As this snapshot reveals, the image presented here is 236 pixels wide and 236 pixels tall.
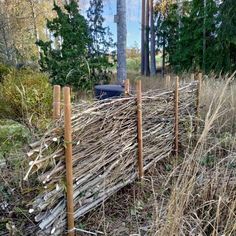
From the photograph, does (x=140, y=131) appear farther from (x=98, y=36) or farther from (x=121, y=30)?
(x=98, y=36)

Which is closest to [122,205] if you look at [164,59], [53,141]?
[53,141]

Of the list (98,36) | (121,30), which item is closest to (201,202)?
(121,30)

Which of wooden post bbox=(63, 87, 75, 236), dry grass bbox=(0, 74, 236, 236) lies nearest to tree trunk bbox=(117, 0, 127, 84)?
dry grass bbox=(0, 74, 236, 236)

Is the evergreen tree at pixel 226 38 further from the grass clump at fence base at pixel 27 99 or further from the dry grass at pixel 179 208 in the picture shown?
the dry grass at pixel 179 208

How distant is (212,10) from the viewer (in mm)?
9648

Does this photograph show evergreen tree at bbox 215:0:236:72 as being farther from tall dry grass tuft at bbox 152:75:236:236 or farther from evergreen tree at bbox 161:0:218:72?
tall dry grass tuft at bbox 152:75:236:236

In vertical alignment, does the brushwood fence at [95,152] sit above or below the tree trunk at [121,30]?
below

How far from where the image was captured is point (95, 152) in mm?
2074

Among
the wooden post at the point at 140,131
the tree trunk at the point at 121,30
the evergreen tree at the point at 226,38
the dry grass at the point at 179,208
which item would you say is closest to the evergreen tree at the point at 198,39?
the evergreen tree at the point at 226,38

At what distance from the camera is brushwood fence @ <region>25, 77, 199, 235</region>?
5.74ft

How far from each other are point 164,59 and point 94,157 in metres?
12.8

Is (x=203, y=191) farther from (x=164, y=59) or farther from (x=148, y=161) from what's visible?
(x=164, y=59)

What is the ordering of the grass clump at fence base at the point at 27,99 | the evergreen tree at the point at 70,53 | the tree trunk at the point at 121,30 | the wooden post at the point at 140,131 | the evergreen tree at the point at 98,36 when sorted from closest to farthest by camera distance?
the wooden post at the point at 140,131, the grass clump at fence base at the point at 27,99, the tree trunk at the point at 121,30, the evergreen tree at the point at 70,53, the evergreen tree at the point at 98,36

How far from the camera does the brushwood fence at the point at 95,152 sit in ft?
5.74
